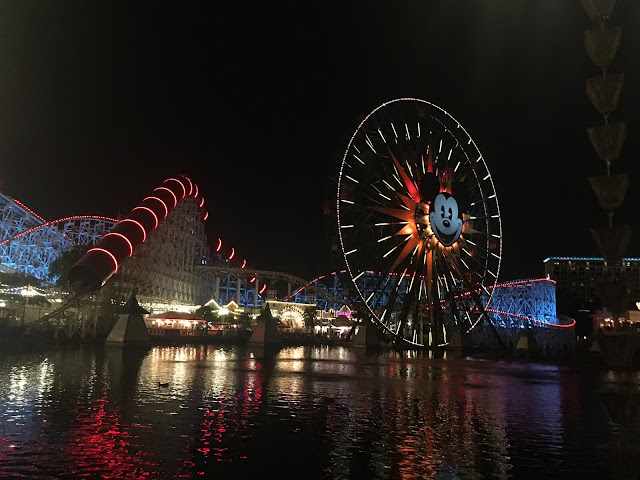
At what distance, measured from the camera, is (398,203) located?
49.9 meters

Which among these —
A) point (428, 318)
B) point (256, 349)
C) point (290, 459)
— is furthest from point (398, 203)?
point (290, 459)

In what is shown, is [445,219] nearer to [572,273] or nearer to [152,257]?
[152,257]

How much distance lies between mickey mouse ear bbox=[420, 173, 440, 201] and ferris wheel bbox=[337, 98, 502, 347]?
10 cm

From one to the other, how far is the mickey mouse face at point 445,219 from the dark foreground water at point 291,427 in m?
28.1

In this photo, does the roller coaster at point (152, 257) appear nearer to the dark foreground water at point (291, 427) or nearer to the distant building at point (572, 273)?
the dark foreground water at point (291, 427)

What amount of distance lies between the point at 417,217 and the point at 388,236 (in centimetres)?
347

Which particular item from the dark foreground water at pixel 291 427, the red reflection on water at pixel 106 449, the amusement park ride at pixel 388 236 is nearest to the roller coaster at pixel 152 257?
the amusement park ride at pixel 388 236

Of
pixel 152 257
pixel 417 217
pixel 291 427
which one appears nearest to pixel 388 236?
pixel 417 217

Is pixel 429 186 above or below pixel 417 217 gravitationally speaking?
above

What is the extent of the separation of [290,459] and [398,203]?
40.9 meters

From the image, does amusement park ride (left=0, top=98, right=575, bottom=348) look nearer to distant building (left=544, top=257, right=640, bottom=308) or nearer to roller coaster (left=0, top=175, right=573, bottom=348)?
roller coaster (left=0, top=175, right=573, bottom=348)

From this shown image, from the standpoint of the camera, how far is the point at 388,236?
159 feet

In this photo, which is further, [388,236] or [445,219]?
[445,219]

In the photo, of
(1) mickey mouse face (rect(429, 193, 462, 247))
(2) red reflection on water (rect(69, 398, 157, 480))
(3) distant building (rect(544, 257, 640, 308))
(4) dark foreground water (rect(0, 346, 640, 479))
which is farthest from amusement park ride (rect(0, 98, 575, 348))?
(3) distant building (rect(544, 257, 640, 308))
